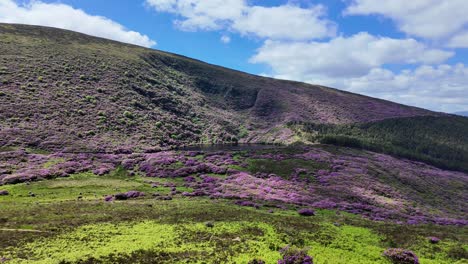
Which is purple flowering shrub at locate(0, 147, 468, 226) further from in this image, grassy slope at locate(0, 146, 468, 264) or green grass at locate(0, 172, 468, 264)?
green grass at locate(0, 172, 468, 264)

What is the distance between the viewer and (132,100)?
333ft

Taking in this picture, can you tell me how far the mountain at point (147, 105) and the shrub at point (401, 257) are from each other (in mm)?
61709

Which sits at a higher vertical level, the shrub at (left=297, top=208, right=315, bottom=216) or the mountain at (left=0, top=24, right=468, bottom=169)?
the mountain at (left=0, top=24, right=468, bottom=169)

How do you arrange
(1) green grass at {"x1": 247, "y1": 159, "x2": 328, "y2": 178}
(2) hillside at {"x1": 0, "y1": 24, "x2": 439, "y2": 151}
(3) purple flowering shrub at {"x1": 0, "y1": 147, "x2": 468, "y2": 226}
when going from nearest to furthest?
(3) purple flowering shrub at {"x1": 0, "y1": 147, "x2": 468, "y2": 226} < (1) green grass at {"x1": 247, "y1": 159, "x2": 328, "y2": 178} < (2) hillside at {"x1": 0, "y1": 24, "x2": 439, "y2": 151}

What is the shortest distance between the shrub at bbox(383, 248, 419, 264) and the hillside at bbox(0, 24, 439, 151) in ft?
205

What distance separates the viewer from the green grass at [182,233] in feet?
84.0

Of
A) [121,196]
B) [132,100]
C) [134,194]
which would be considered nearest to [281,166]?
[134,194]

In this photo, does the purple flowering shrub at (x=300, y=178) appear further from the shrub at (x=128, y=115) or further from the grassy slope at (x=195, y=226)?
the shrub at (x=128, y=115)

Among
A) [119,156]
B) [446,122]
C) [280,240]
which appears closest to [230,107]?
[119,156]

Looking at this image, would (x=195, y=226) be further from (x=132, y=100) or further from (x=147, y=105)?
(x=147, y=105)

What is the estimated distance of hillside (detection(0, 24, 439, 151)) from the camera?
76.8 metres

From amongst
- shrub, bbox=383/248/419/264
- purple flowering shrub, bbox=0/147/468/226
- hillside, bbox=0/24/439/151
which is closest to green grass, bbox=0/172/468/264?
shrub, bbox=383/248/419/264

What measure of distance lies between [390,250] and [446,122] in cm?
12964

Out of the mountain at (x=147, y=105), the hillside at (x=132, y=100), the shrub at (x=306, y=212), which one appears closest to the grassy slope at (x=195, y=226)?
the shrub at (x=306, y=212)
